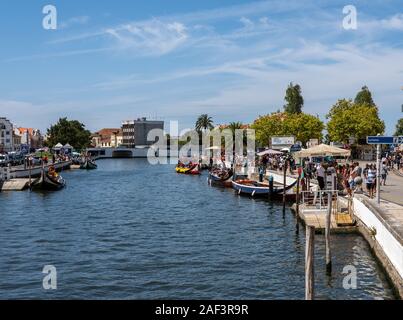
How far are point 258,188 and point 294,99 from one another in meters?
88.6

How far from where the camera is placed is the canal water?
17734 mm

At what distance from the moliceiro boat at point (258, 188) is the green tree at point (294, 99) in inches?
3290

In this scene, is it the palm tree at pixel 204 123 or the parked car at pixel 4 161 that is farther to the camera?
the palm tree at pixel 204 123

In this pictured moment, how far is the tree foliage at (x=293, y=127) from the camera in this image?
298 ft

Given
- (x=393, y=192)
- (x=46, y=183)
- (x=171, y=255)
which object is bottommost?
(x=171, y=255)

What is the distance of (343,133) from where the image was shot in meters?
79.2

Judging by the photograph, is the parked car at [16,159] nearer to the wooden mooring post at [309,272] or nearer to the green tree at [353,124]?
the green tree at [353,124]

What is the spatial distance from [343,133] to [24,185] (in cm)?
4613

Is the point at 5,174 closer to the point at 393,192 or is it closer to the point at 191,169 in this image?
the point at 191,169

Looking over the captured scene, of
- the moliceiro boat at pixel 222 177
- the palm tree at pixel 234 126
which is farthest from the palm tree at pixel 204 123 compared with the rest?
the moliceiro boat at pixel 222 177

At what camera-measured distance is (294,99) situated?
128 m

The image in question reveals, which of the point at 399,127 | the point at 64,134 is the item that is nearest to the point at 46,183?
the point at 64,134

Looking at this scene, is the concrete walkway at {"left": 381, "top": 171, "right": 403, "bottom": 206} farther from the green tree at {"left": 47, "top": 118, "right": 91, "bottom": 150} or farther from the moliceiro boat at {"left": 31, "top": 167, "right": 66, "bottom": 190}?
the green tree at {"left": 47, "top": 118, "right": 91, "bottom": 150}

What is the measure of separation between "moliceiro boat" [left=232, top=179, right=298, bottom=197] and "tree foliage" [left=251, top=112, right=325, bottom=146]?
45.7 m
